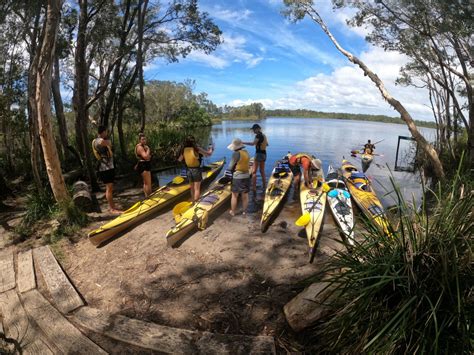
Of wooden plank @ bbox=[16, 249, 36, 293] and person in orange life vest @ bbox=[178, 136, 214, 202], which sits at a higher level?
person in orange life vest @ bbox=[178, 136, 214, 202]

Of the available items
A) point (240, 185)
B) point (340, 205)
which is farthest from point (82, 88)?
point (340, 205)

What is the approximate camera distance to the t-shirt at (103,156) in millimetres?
6790

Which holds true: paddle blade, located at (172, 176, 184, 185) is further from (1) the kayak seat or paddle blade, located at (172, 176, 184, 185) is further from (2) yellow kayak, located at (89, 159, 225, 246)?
(1) the kayak seat

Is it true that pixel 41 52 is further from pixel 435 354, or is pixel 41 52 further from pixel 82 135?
pixel 435 354

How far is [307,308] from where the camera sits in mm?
3203

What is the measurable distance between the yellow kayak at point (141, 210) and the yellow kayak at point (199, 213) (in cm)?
110

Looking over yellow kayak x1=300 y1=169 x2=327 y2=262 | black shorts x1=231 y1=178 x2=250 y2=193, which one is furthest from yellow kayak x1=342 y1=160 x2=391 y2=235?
black shorts x1=231 y1=178 x2=250 y2=193

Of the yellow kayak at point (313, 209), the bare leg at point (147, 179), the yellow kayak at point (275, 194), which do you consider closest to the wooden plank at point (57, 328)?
the yellow kayak at point (313, 209)

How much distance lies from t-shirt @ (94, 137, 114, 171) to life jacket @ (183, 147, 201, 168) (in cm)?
190

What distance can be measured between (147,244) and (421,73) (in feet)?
65.2

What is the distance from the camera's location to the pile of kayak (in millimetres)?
5883

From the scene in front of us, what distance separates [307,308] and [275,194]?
206 inches

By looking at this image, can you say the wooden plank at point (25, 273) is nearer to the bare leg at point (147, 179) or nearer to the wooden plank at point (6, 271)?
the wooden plank at point (6, 271)

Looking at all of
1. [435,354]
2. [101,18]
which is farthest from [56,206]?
[101,18]
